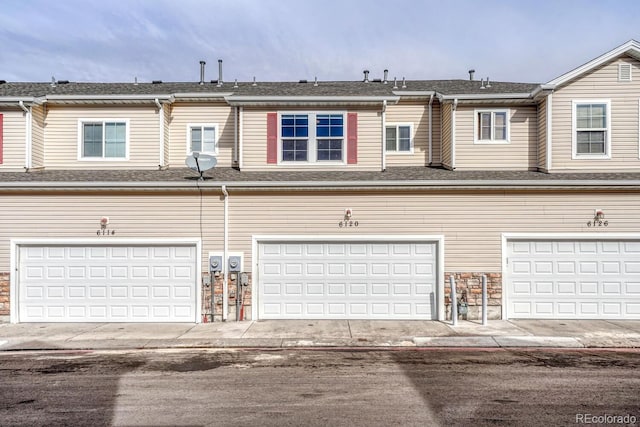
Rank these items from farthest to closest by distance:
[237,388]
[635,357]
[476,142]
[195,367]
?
[476,142] < [635,357] < [195,367] < [237,388]

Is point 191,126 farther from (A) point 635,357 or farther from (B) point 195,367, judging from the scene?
(A) point 635,357

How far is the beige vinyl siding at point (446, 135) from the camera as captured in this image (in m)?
14.5

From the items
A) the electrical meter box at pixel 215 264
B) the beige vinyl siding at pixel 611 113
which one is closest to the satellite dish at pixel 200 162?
the electrical meter box at pixel 215 264

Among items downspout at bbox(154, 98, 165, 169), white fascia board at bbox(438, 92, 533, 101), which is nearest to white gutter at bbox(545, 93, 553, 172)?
white fascia board at bbox(438, 92, 533, 101)

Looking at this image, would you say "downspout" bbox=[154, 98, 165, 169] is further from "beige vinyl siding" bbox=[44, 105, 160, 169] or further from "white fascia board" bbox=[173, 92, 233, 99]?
"white fascia board" bbox=[173, 92, 233, 99]

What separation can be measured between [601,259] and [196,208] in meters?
11.3

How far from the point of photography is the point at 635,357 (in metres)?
8.81

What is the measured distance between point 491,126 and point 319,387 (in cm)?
1095

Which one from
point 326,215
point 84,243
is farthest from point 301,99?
point 84,243

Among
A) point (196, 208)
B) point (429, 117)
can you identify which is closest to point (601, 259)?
point (429, 117)

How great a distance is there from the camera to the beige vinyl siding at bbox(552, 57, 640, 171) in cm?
1327

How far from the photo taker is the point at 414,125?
50.6 feet

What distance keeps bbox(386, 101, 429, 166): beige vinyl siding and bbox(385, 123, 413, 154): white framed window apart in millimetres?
104

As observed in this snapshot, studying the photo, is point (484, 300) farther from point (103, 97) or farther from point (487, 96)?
point (103, 97)
